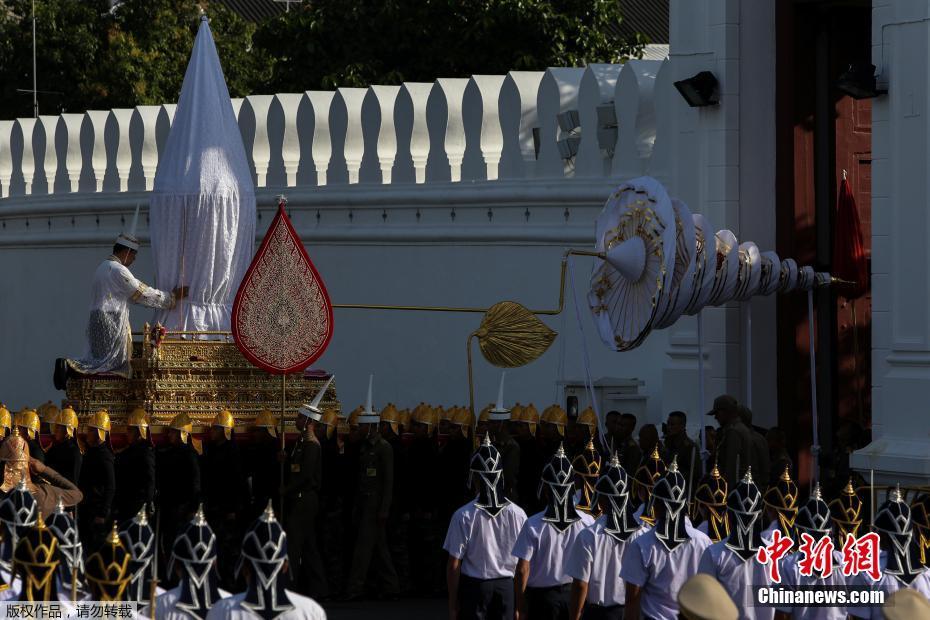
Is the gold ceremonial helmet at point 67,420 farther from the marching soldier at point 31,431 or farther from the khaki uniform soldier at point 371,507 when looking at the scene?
the khaki uniform soldier at point 371,507

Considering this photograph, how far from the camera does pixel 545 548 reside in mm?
10305

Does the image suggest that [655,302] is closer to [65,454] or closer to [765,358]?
[765,358]

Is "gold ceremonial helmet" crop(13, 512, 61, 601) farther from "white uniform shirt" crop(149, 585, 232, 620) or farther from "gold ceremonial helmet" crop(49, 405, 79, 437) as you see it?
"gold ceremonial helmet" crop(49, 405, 79, 437)

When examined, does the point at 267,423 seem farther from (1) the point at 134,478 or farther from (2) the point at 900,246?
(2) the point at 900,246

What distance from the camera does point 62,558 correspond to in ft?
27.6

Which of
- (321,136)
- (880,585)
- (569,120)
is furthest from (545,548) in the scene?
(321,136)

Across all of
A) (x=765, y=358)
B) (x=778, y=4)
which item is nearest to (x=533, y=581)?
(x=765, y=358)

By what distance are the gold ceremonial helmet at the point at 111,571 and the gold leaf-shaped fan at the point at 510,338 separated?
7203 mm

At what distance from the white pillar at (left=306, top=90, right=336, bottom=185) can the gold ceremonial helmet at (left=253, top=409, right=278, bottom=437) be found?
16.4 feet

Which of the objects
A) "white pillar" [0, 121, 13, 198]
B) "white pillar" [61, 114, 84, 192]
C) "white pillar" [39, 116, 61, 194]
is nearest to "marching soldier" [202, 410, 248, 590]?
"white pillar" [61, 114, 84, 192]

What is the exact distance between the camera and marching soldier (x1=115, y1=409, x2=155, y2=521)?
14.0m

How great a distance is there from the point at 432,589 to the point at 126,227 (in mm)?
8025

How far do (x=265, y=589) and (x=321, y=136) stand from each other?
12.6m

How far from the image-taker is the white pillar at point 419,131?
19250mm
